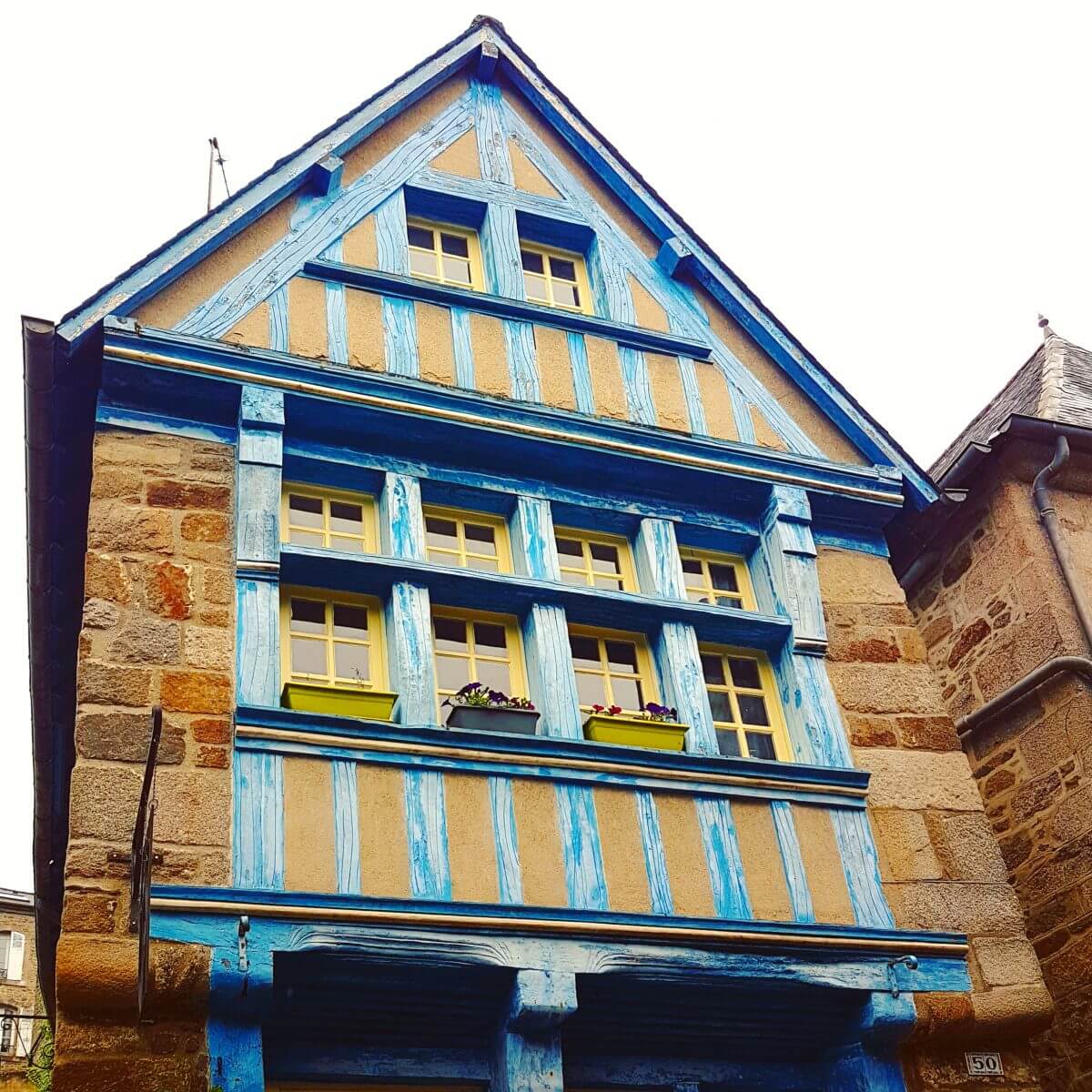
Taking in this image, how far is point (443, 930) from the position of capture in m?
5.73

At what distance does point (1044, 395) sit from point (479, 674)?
203 inches

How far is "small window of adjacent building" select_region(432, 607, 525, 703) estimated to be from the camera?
274 inches

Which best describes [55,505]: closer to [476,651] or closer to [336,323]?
[336,323]

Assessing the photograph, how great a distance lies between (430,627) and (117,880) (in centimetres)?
198

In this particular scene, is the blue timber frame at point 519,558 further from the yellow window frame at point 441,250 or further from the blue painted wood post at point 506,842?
the yellow window frame at point 441,250

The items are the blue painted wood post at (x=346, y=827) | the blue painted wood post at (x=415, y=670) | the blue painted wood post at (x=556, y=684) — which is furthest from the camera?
the blue painted wood post at (x=556, y=684)

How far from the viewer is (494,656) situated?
712cm

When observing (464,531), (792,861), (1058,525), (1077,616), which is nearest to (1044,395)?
(1058,525)

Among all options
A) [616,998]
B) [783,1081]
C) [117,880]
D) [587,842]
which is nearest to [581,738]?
[587,842]

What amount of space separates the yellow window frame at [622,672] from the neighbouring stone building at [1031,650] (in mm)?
2241

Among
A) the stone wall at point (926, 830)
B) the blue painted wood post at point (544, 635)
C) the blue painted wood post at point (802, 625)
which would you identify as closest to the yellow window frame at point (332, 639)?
the blue painted wood post at point (544, 635)

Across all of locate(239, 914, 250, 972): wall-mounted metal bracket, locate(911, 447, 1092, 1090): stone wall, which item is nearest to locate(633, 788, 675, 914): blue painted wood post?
locate(239, 914, 250, 972): wall-mounted metal bracket

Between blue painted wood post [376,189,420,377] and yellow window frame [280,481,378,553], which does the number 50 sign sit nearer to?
yellow window frame [280,481,378,553]

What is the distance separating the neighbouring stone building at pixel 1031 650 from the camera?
7910mm
